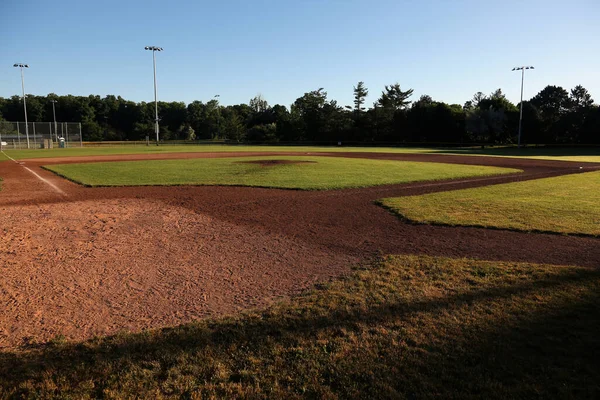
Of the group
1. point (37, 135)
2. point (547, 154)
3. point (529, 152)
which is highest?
point (37, 135)

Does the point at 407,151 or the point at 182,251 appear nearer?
the point at 182,251

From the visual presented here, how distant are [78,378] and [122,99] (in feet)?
406

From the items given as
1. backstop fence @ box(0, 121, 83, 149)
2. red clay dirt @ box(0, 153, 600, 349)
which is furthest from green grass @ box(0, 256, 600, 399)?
backstop fence @ box(0, 121, 83, 149)

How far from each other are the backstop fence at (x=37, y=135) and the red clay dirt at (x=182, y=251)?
4903cm

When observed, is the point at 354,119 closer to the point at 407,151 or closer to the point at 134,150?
the point at 407,151

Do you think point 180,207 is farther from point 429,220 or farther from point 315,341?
point 315,341

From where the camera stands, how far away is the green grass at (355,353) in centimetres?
304

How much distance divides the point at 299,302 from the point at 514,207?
8.40 metres

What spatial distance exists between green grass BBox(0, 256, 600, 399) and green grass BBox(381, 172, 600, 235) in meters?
4.08

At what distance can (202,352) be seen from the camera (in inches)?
139

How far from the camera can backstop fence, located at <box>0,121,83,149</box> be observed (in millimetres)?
52188

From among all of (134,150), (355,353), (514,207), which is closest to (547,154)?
(514,207)

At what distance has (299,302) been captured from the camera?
15.3 feet

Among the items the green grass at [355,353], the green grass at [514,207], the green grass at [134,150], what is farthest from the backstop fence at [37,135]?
the green grass at [355,353]
